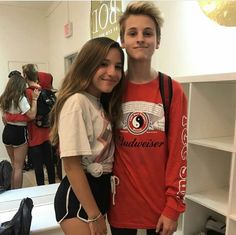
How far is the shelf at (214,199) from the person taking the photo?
1.15m

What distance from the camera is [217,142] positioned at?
1.19 m

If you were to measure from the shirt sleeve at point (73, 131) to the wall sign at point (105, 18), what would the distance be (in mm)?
1194

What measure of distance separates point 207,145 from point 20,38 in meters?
1.32

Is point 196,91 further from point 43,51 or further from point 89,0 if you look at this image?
point 89,0

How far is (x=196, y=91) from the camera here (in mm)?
1229

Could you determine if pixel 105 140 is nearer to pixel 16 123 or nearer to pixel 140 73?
pixel 140 73

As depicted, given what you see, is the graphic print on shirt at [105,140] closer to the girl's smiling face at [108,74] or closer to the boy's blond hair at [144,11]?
the girl's smiling face at [108,74]

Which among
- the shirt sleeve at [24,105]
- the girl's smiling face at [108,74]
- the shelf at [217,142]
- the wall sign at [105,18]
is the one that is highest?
the wall sign at [105,18]

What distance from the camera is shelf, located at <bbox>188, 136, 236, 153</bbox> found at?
3.61 feet

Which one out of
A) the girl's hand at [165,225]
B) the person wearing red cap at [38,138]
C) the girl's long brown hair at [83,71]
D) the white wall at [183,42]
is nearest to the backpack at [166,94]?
the girl's long brown hair at [83,71]

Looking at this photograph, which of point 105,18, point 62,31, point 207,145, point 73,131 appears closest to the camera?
point 73,131

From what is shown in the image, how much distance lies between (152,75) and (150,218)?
1.80 feet

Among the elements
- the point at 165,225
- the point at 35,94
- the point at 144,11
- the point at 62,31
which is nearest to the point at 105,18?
the point at 62,31

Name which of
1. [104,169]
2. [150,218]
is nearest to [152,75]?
[104,169]
